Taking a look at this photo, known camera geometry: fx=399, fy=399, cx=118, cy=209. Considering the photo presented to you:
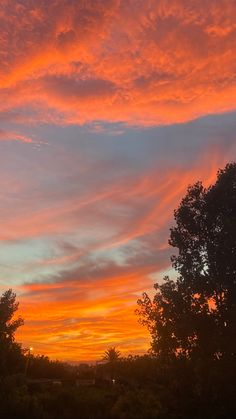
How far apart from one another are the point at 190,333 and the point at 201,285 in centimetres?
307

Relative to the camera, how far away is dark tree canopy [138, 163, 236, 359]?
2430 centimetres

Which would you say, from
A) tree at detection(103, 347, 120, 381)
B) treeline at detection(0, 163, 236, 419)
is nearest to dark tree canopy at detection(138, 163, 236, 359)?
treeline at detection(0, 163, 236, 419)

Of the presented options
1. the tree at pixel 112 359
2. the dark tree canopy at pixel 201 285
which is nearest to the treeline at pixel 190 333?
the dark tree canopy at pixel 201 285

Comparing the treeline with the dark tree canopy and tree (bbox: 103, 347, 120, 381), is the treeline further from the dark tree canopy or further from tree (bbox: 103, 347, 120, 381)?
tree (bbox: 103, 347, 120, 381)

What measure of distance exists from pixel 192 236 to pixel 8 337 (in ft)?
47.1

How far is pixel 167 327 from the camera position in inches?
1005

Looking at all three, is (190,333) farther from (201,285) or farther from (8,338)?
(8,338)

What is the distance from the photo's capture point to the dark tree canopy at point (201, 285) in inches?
957

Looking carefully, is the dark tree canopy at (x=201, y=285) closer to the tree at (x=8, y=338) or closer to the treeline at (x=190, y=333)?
the treeline at (x=190, y=333)

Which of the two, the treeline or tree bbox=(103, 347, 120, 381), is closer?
the treeline

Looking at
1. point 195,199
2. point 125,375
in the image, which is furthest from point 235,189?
point 125,375

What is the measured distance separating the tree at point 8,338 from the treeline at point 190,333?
64 millimetres

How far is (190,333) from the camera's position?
24.5 metres

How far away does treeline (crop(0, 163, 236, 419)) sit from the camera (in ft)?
76.1
